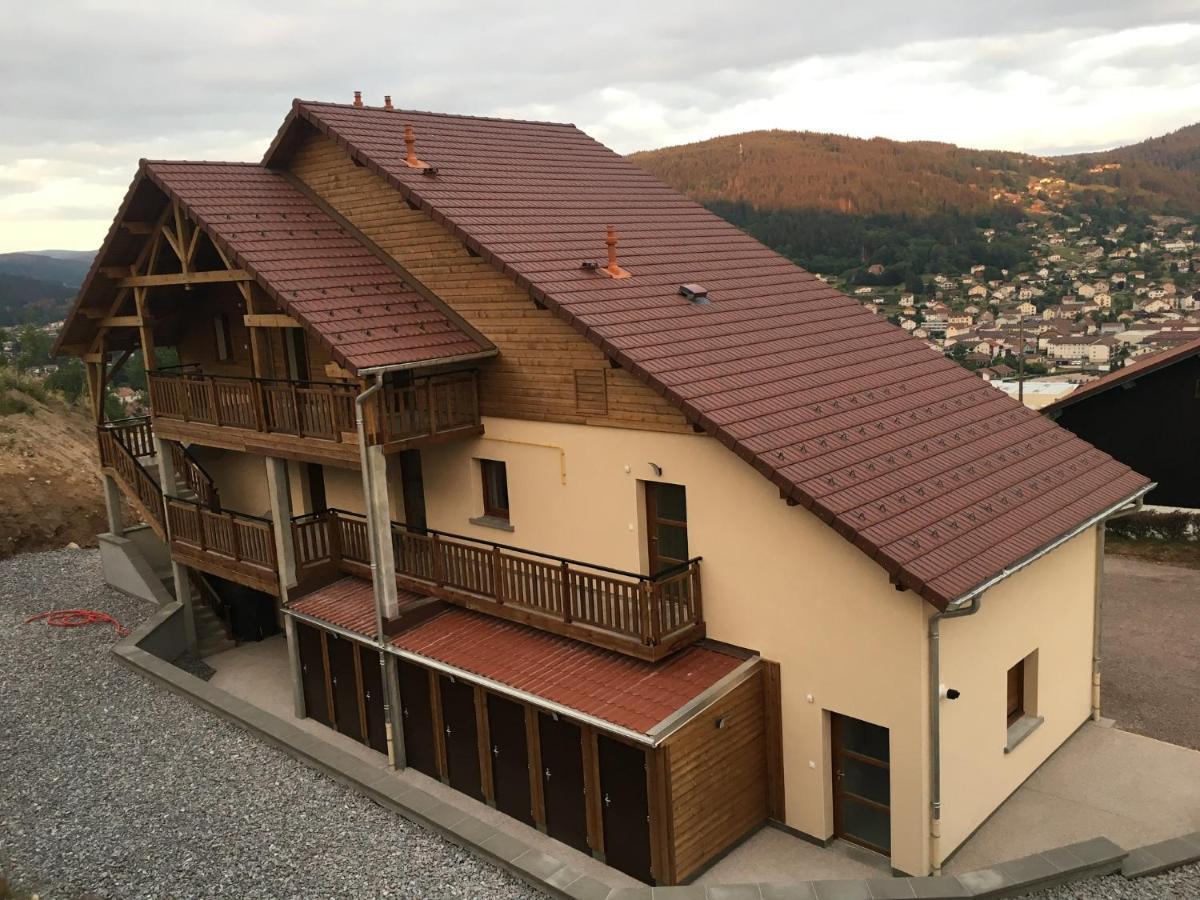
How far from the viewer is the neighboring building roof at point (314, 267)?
1327 centimetres

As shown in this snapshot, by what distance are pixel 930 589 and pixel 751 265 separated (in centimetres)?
903

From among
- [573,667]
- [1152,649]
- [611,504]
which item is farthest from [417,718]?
[1152,649]

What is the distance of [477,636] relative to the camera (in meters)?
13.5

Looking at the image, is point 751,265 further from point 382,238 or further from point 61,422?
point 61,422

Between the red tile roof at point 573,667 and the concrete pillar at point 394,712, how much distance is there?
48 cm

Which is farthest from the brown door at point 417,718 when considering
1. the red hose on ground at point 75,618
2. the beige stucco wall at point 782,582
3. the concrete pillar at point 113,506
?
the concrete pillar at point 113,506

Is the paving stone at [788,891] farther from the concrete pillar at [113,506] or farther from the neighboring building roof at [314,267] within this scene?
the concrete pillar at [113,506]

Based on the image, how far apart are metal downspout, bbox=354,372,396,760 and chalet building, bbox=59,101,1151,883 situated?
6 cm

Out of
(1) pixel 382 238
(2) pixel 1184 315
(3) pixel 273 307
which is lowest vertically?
(2) pixel 1184 315

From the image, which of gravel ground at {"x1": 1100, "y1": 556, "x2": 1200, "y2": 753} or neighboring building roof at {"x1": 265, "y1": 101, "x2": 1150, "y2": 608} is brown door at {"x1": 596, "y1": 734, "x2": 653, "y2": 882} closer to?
neighboring building roof at {"x1": 265, "y1": 101, "x2": 1150, "y2": 608}

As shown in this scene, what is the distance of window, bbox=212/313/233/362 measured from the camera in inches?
760

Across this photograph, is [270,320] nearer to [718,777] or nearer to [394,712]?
[394,712]

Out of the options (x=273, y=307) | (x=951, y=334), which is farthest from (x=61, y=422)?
(x=951, y=334)

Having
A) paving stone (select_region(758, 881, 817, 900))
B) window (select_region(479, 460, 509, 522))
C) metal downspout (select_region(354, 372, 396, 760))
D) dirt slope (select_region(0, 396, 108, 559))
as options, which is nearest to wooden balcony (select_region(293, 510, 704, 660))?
window (select_region(479, 460, 509, 522))
